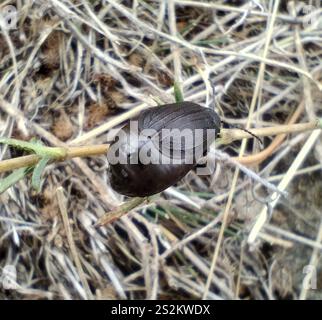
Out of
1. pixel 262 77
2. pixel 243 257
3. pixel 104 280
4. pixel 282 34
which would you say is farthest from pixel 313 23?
pixel 104 280

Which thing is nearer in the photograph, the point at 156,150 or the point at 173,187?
the point at 156,150

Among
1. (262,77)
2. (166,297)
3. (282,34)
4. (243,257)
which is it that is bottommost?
(166,297)

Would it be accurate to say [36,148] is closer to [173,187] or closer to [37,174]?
[37,174]

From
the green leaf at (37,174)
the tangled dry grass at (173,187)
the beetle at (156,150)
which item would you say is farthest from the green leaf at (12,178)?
the tangled dry grass at (173,187)

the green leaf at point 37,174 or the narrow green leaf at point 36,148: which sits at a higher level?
the narrow green leaf at point 36,148

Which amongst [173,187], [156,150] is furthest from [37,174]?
[173,187]

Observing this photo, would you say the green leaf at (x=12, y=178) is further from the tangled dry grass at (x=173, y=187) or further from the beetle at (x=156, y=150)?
the tangled dry grass at (x=173, y=187)

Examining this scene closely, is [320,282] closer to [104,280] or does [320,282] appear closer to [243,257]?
[243,257]
